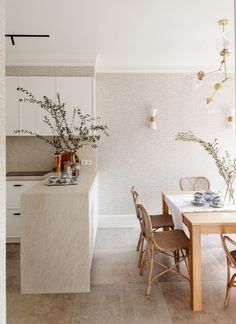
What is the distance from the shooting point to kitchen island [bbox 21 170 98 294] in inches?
91.4

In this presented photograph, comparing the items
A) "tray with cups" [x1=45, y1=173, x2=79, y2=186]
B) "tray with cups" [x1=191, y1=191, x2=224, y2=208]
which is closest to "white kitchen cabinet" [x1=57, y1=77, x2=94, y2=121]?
"tray with cups" [x1=45, y1=173, x2=79, y2=186]

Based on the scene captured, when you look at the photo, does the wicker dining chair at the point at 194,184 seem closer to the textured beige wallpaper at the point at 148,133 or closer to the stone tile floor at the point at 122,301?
the textured beige wallpaper at the point at 148,133

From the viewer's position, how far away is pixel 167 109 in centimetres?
438

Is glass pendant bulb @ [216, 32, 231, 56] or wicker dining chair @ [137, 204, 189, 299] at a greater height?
glass pendant bulb @ [216, 32, 231, 56]

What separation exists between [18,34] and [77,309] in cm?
311

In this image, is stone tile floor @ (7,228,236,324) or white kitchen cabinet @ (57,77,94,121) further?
white kitchen cabinet @ (57,77,94,121)

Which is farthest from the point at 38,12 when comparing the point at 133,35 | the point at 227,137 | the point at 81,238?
the point at 227,137

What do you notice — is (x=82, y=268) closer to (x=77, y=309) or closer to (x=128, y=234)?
(x=77, y=309)

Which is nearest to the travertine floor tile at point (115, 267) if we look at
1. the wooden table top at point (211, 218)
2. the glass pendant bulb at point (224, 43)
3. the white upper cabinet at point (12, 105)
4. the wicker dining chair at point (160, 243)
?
the wicker dining chair at point (160, 243)

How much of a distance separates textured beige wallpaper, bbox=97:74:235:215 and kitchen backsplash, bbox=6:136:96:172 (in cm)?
38

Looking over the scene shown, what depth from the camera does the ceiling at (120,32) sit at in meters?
2.54

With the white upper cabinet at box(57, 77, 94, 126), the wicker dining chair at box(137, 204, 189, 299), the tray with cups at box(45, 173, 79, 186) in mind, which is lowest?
the wicker dining chair at box(137, 204, 189, 299)

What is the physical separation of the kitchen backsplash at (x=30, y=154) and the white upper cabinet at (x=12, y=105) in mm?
289

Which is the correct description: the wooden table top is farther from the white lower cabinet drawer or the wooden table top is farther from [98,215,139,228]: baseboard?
the white lower cabinet drawer
